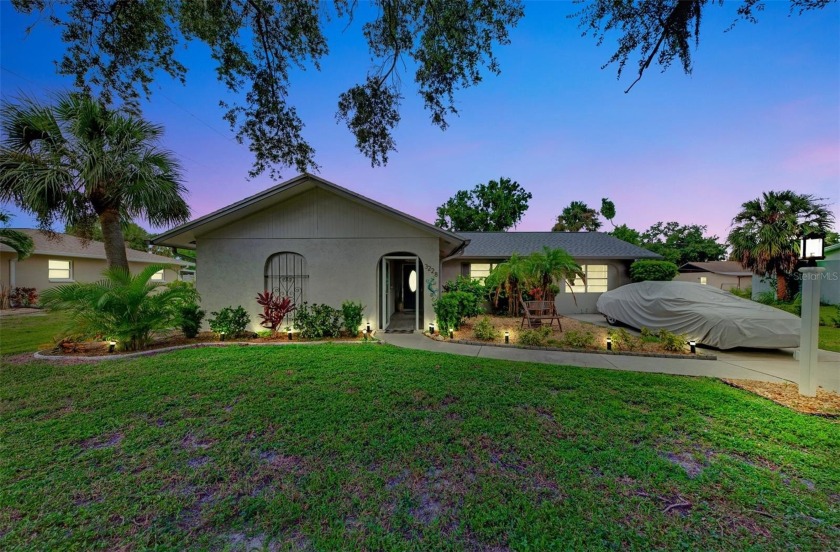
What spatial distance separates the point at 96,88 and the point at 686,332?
13070 millimetres

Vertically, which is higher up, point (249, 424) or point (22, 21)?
point (22, 21)

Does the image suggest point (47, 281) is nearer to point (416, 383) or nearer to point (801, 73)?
point (416, 383)

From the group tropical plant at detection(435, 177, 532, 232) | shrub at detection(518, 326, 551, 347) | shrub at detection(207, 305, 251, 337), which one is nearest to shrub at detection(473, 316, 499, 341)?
shrub at detection(518, 326, 551, 347)

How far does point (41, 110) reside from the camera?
8086mm

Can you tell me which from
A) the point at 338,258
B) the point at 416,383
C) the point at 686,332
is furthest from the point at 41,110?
the point at 686,332

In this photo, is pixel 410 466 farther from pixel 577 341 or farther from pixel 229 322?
pixel 229 322

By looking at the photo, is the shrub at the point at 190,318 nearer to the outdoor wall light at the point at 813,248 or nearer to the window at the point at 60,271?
the outdoor wall light at the point at 813,248

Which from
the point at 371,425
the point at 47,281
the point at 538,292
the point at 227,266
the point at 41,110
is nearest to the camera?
the point at 371,425

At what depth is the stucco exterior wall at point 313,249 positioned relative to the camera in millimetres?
9203

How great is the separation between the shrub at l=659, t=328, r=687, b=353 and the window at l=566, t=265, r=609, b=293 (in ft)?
24.0

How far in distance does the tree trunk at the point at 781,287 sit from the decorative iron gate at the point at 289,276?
77.1 feet

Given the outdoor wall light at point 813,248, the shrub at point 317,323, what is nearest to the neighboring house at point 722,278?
the outdoor wall light at point 813,248

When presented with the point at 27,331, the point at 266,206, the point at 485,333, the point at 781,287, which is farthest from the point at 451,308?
the point at 781,287

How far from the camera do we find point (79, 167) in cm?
785
